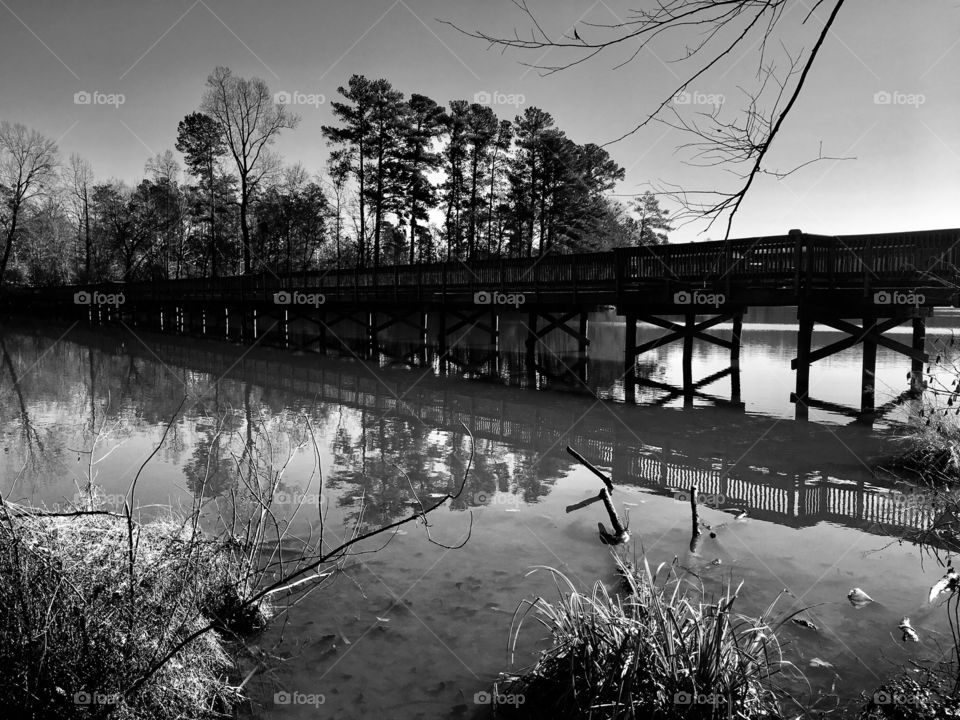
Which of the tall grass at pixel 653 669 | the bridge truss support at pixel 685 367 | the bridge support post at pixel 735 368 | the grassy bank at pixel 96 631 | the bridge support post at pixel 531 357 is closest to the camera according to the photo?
the tall grass at pixel 653 669

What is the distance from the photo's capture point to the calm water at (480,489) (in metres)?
4.37

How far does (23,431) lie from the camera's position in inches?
428

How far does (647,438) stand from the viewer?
11.2 m

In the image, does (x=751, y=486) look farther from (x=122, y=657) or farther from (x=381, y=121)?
(x=381, y=121)

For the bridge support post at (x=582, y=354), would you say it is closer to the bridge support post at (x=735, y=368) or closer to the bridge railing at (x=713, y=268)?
the bridge railing at (x=713, y=268)

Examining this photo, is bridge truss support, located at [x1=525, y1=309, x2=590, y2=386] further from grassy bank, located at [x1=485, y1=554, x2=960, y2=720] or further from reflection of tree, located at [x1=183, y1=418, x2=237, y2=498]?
grassy bank, located at [x1=485, y1=554, x2=960, y2=720]

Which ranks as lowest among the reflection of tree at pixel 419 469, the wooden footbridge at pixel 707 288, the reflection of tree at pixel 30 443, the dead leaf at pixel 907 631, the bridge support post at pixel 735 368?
the dead leaf at pixel 907 631

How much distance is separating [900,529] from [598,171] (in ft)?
148

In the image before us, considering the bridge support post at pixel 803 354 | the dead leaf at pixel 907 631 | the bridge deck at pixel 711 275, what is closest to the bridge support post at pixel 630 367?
the bridge deck at pixel 711 275

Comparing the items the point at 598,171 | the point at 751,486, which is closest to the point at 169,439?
the point at 751,486

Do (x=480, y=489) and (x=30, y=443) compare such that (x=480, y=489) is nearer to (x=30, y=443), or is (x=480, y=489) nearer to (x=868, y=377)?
(x=30, y=443)

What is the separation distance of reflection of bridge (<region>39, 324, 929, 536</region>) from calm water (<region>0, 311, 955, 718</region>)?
0.05 m

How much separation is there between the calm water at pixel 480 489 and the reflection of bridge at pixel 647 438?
0.05 metres

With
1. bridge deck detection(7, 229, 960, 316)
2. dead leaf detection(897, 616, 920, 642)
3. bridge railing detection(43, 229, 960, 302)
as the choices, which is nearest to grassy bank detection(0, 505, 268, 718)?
dead leaf detection(897, 616, 920, 642)
